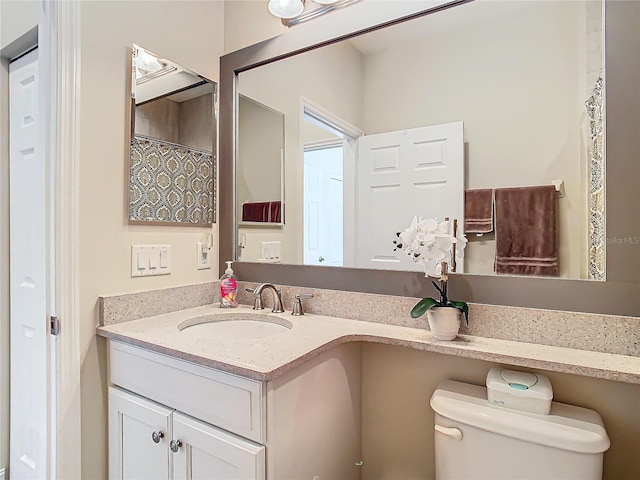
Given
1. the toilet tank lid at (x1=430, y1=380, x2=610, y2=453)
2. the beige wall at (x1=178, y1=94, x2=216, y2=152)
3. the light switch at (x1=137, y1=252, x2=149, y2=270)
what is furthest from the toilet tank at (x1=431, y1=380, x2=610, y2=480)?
the beige wall at (x1=178, y1=94, x2=216, y2=152)

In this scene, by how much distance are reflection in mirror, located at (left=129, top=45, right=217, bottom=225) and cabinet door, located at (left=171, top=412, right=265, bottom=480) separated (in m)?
0.76

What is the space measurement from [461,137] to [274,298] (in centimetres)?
91

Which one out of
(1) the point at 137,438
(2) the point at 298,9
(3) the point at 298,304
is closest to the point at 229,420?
(1) the point at 137,438

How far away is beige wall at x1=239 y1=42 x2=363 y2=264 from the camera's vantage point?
4.66 feet

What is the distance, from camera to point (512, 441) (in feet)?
3.03

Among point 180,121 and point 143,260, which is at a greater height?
point 180,121

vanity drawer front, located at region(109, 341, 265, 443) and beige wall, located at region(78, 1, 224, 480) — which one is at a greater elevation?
beige wall, located at region(78, 1, 224, 480)

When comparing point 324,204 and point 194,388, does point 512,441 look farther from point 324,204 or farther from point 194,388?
point 324,204

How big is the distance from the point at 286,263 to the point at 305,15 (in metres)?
1.00

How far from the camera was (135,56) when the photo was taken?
134 centimetres

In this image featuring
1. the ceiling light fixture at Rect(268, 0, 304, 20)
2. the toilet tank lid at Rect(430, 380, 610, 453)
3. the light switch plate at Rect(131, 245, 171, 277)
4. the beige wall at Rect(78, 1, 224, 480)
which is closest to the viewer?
the toilet tank lid at Rect(430, 380, 610, 453)

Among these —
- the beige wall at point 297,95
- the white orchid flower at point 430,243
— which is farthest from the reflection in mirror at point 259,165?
the white orchid flower at point 430,243

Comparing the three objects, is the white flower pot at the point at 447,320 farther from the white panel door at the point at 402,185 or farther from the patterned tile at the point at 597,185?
the patterned tile at the point at 597,185

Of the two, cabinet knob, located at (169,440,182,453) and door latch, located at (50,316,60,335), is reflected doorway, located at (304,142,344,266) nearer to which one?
cabinet knob, located at (169,440,182,453)
